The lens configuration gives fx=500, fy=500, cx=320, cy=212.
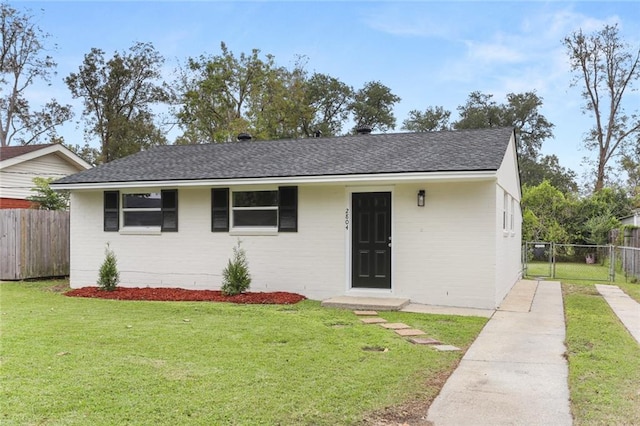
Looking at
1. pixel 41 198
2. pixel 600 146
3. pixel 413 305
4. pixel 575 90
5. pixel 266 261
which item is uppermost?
pixel 575 90

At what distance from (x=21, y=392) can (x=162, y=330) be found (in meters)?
2.78

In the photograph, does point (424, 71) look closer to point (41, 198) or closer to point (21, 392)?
point (41, 198)

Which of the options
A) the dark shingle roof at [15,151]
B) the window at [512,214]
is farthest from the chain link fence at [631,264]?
the dark shingle roof at [15,151]

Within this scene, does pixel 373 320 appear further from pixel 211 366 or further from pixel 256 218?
pixel 256 218

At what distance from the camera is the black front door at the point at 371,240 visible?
33.2 ft

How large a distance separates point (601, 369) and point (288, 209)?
6734mm

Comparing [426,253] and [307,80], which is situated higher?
[307,80]

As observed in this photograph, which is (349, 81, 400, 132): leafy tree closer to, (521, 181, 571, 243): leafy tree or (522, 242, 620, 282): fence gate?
(521, 181, 571, 243): leafy tree

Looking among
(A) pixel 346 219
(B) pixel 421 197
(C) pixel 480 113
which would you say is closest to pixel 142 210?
(A) pixel 346 219

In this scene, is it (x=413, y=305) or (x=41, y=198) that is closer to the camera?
(x=413, y=305)

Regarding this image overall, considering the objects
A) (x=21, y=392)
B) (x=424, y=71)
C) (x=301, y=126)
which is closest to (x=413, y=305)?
(x=21, y=392)

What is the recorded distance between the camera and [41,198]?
16.9 m

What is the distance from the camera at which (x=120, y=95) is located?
3128 cm

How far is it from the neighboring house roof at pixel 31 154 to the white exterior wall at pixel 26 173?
0.19 metres
